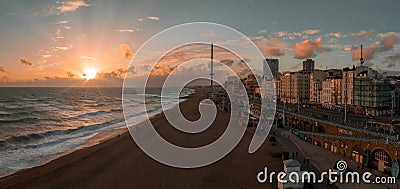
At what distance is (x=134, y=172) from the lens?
800 inches

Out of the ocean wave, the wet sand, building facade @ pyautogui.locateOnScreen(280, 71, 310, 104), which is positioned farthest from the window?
building facade @ pyautogui.locateOnScreen(280, 71, 310, 104)

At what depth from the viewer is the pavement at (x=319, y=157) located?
16.6m

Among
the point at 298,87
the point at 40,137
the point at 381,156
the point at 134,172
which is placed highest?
the point at 298,87

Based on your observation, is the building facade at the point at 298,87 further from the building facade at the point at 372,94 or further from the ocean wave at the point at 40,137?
the ocean wave at the point at 40,137

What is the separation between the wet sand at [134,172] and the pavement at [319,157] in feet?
5.93

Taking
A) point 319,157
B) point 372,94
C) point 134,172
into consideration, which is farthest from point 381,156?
point 372,94

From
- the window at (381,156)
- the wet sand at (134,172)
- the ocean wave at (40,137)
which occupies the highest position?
Answer: the window at (381,156)

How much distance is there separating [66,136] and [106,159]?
13.8m

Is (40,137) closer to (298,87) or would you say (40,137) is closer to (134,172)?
(134,172)

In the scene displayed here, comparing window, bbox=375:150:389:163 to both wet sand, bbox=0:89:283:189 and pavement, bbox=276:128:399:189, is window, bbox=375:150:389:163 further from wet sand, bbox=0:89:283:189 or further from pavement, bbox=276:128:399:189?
wet sand, bbox=0:89:283:189

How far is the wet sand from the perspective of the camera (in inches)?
716

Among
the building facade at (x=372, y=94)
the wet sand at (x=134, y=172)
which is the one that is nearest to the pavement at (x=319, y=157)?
the wet sand at (x=134, y=172)

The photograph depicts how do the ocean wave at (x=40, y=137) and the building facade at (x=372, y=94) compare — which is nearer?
the ocean wave at (x=40, y=137)

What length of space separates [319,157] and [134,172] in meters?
13.5
